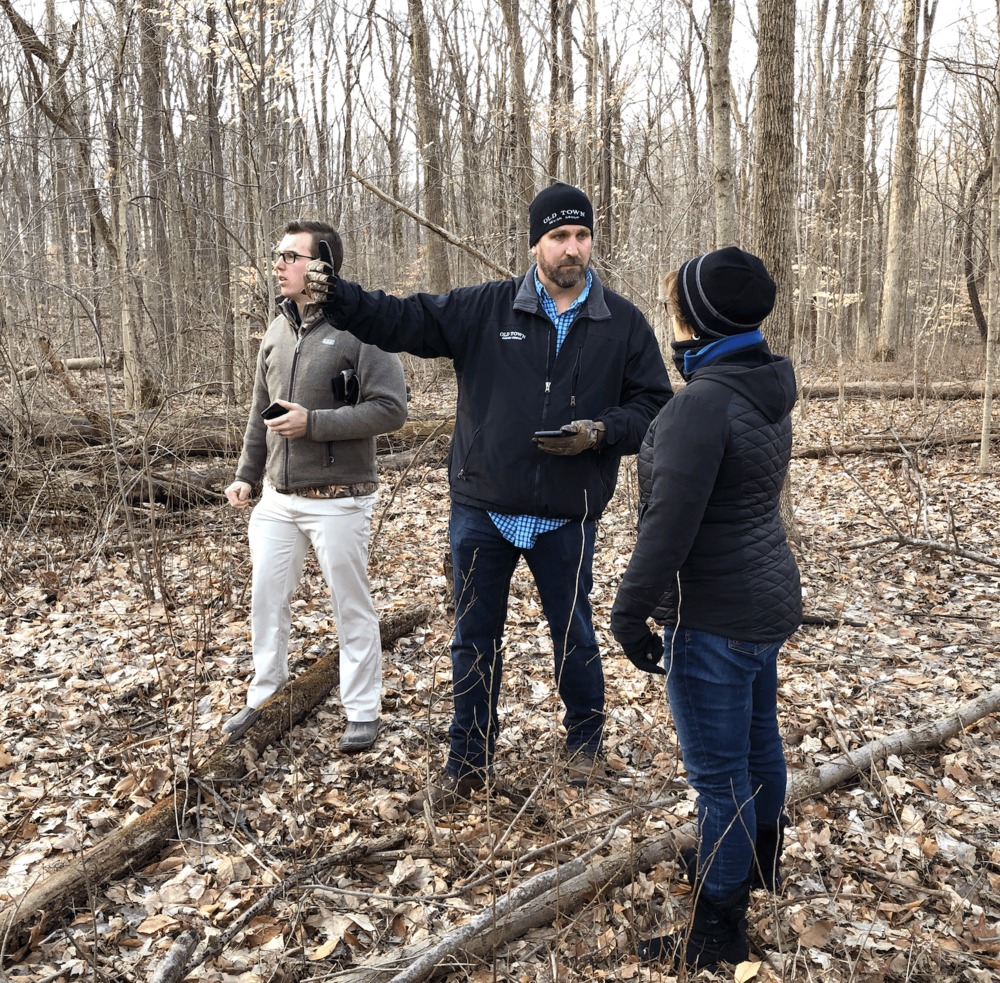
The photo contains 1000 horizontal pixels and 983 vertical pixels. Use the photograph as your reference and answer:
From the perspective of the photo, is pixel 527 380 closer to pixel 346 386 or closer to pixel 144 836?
pixel 346 386

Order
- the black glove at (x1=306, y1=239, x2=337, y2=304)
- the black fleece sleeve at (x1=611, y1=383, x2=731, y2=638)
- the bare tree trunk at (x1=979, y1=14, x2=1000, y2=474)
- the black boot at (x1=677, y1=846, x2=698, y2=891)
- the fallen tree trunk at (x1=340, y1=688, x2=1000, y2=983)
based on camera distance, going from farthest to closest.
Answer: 1. the bare tree trunk at (x1=979, y1=14, x2=1000, y2=474)
2. the black glove at (x1=306, y1=239, x2=337, y2=304)
3. the black boot at (x1=677, y1=846, x2=698, y2=891)
4. the fallen tree trunk at (x1=340, y1=688, x2=1000, y2=983)
5. the black fleece sleeve at (x1=611, y1=383, x2=731, y2=638)

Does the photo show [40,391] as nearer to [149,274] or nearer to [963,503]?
[149,274]

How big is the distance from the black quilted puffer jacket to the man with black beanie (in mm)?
778

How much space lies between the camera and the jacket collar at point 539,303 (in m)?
2.96

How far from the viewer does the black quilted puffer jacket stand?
1.98 m

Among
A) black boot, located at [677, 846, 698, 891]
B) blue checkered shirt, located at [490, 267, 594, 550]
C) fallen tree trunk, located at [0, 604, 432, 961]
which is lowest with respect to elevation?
black boot, located at [677, 846, 698, 891]

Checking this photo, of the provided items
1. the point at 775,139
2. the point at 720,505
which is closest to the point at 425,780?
the point at 720,505

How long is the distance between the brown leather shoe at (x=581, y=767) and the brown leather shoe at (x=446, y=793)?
0.38 m

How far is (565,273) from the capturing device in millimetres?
2947

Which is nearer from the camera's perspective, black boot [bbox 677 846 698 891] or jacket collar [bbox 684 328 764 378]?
jacket collar [bbox 684 328 764 378]

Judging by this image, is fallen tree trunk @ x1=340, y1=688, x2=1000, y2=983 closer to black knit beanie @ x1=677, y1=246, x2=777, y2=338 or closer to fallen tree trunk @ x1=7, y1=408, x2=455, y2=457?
black knit beanie @ x1=677, y1=246, x2=777, y2=338

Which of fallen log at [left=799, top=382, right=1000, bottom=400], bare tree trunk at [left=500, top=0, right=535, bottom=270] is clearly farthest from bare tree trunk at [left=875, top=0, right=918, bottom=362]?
bare tree trunk at [left=500, top=0, right=535, bottom=270]

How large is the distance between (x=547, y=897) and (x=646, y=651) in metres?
0.95

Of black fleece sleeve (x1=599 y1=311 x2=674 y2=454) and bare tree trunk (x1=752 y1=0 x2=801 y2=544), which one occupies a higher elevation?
bare tree trunk (x1=752 y1=0 x2=801 y2=544)
